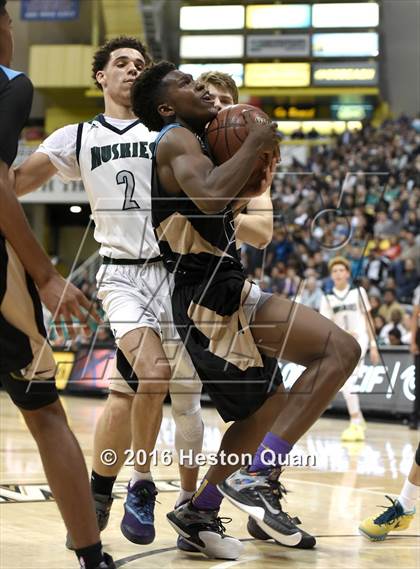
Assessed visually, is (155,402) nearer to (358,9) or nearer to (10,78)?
(10,78)

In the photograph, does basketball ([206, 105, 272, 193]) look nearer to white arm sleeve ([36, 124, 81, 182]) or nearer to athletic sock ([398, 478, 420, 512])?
white arm sleeve ([36, 124, 81, 182])

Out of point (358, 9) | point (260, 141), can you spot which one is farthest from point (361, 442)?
point (358, 9)

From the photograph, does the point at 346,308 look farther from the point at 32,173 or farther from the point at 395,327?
the point at 32,173

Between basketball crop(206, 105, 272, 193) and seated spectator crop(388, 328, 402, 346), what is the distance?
30.3ft

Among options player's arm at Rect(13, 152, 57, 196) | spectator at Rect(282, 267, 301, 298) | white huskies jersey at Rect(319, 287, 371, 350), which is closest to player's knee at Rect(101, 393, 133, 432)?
player's arm at Rect(13, 152, 57, 196)

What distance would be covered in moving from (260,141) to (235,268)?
644 millimetres

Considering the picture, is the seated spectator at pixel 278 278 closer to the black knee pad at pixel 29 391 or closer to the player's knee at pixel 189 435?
the player's knee at pixel 189 435

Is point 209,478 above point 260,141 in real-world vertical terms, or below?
below

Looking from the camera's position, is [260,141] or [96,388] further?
[96,388]

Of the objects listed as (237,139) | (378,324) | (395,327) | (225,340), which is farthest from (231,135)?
(378,324)

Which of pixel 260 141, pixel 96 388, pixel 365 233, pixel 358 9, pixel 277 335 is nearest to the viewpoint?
pixel 260 141

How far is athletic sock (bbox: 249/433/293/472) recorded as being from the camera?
3.78 metres

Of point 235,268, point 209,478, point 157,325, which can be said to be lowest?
point 209,478

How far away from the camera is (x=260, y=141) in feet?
11.3
